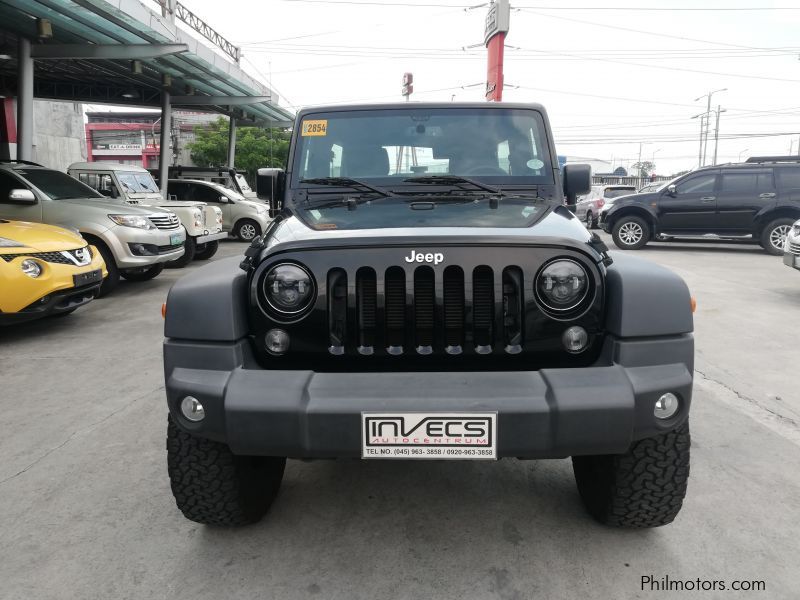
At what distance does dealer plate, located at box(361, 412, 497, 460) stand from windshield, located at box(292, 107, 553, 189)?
1.61m

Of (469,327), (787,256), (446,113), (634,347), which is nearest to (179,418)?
(469,327)

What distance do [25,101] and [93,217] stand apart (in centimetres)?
615

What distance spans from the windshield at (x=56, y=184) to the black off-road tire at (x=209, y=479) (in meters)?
7.45

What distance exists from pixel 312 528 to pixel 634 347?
150cm

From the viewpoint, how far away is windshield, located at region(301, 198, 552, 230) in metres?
2.59

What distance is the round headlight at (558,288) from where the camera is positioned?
2322mm

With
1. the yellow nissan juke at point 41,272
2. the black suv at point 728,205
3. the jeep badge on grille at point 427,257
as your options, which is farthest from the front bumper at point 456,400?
A: the black suv at point 728,205

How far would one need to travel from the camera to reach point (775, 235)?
12977 millimetres

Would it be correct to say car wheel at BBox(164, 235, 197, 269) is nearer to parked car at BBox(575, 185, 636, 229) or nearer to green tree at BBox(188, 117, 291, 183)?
parked car at BBox(575, 185, 636, 229)

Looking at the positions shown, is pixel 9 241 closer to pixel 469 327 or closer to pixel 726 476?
pixel 469 327

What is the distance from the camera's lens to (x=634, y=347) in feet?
7.17

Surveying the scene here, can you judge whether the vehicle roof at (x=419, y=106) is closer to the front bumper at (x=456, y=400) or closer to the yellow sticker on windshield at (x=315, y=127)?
the yellow sticker on windshield at (x=315, y=127)

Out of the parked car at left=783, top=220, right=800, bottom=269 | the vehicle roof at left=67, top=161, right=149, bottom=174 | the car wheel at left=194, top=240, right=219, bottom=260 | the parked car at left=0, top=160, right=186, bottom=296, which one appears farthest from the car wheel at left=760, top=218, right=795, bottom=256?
the vehicle roof at left=67, top=161, right=149, bottom=174

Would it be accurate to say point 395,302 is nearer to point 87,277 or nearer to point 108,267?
point 87,277
